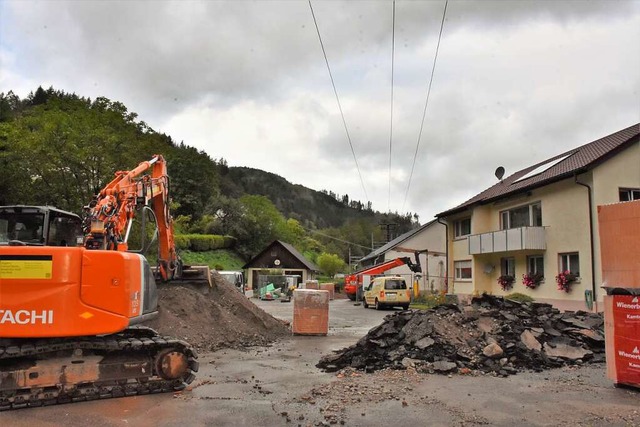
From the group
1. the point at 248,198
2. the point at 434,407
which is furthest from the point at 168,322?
the point at 248,198

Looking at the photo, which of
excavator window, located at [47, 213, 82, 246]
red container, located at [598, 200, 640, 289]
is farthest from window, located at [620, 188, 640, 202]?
excavator window, located at [47, 213, 82, 246]

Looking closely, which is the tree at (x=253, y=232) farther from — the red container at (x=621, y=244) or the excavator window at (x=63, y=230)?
the red container at (x=621, y=244)

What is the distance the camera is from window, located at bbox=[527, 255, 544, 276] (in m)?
26.1

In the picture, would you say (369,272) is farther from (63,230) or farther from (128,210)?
(63,230)

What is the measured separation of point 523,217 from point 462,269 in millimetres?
7479

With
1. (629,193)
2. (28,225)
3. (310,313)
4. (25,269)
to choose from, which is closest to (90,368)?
(25,269)

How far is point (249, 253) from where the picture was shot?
81.6 m

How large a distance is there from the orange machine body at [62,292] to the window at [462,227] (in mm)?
29858

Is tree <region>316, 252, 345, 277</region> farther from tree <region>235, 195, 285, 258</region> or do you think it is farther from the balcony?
the balcony

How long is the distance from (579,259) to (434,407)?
61.2ft

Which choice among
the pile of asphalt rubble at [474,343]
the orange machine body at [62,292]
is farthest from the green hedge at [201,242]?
the orange machine body at [62,292]

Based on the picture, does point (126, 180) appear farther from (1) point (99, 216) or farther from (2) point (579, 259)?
(2) point (579, 259)

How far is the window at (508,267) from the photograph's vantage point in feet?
95.0

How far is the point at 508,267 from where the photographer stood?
29.6 m
